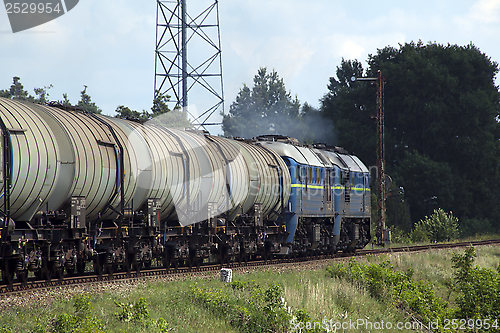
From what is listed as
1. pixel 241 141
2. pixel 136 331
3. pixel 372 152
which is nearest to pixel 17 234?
pixel 136 331

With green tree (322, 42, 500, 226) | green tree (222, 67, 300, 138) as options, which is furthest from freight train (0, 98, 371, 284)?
green tree (222, 67, 300, 138)

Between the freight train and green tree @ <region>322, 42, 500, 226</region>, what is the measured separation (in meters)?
31.5

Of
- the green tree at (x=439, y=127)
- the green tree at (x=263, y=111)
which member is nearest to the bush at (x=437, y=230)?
the green tree at (x=439, y=127)

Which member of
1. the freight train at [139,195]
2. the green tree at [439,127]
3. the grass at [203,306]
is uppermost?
the green tree at [439,127]

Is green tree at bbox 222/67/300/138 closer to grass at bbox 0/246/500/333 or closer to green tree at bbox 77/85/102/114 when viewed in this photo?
green tree at bbox 77/85/102/114

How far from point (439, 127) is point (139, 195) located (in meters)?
46.1

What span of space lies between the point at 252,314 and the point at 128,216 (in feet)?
15.6

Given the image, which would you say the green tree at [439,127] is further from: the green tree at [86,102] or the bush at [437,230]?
the green tree at [86,102]

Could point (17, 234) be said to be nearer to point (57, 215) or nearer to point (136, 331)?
point (57, 215)

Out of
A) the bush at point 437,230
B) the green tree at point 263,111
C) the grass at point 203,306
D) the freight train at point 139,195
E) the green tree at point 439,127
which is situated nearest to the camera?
the grass at point 203,306

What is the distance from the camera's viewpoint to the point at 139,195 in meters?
15.6

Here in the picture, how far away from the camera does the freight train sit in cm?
1223

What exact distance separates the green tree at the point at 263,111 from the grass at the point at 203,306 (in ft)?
203

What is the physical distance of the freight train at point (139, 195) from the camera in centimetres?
1223
